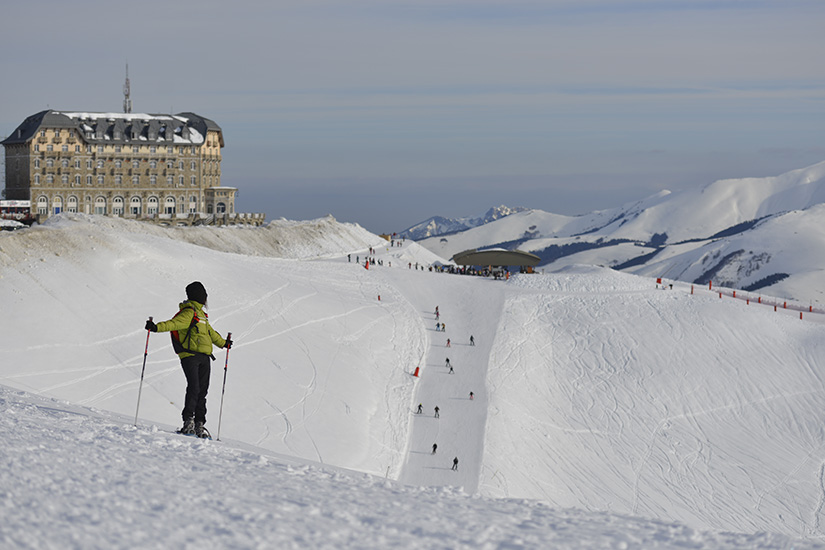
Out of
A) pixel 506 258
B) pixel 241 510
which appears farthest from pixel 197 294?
pixel 506 258

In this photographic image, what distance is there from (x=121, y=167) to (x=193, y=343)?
98.8 m

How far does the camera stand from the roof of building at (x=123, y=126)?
106938 mm

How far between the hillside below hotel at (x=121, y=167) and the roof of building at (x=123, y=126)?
12cm

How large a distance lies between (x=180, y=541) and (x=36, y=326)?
40867 mm

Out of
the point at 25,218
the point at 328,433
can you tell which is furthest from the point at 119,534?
the point at 25,218

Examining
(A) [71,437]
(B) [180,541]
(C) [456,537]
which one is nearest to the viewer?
(B) [180,541]

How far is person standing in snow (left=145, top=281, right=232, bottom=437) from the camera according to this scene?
57.9 feet

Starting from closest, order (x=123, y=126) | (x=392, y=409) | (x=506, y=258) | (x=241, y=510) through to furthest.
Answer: (x=241, y=510) < (x=392, y=409) < (x=506, y=258) < (x=123, y=126)

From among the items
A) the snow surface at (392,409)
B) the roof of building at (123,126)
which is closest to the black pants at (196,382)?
the snow surface at (392,409)

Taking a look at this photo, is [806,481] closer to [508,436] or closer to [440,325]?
[508,436]

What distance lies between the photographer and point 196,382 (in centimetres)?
1803

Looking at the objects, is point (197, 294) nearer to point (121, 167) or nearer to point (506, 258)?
point (506, 258)

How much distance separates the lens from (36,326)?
4775 centimetres

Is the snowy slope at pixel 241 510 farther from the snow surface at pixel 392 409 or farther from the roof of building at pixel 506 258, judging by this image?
the roof of building at pixel 506 258
